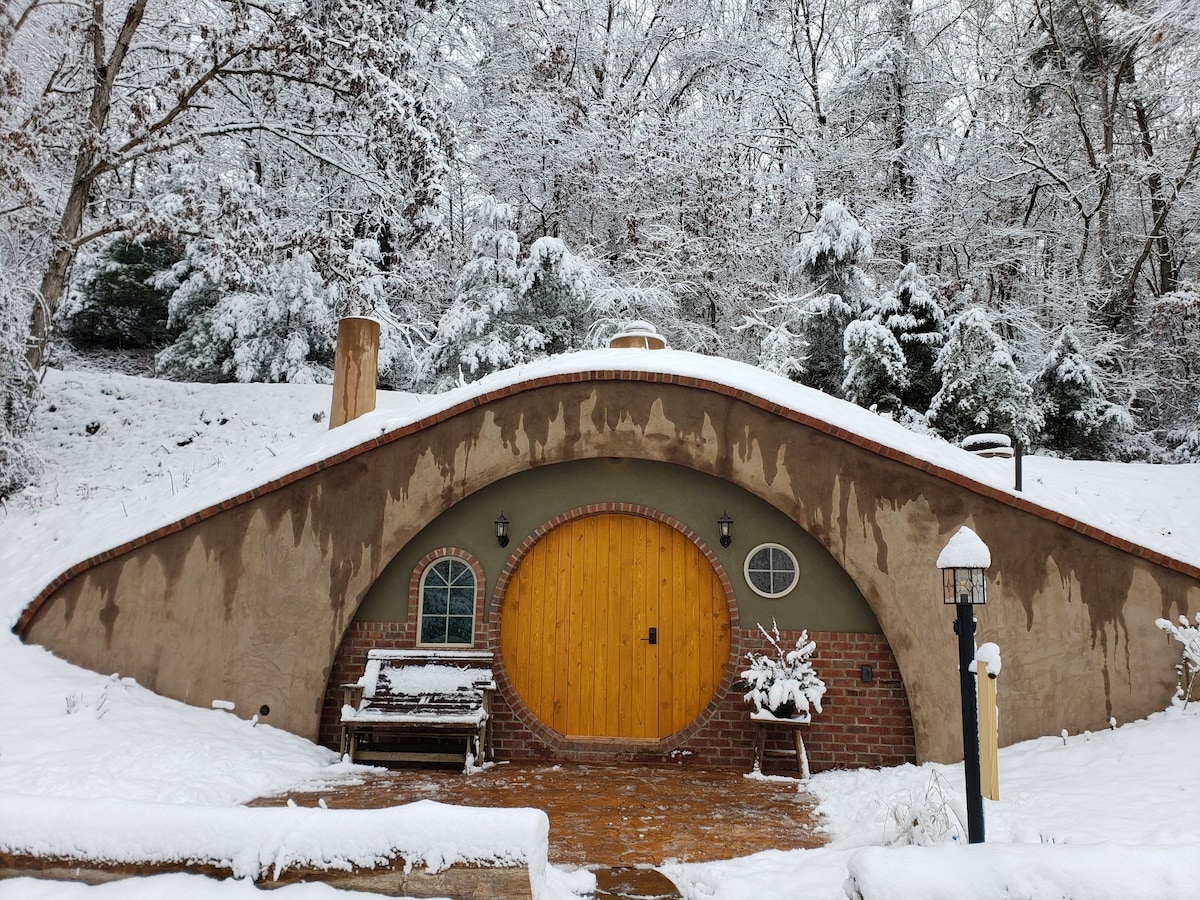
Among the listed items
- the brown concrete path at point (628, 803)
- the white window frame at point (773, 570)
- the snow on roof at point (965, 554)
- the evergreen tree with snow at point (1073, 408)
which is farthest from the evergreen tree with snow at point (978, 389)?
the snow on roof at point (965, 554)

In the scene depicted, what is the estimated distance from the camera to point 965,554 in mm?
3943

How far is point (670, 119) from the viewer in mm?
16625

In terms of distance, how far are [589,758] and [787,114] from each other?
1478cm

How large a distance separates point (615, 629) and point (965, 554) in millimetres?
3793

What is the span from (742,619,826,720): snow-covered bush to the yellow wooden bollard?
4.89 feet

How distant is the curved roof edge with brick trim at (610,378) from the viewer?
642 cm

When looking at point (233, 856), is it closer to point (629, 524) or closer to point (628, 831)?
point (628, 831)

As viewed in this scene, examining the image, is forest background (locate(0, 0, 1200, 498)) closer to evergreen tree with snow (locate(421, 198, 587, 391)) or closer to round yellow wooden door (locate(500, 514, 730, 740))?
evergreen tree with snow (locate(421, 198, 587, 391))

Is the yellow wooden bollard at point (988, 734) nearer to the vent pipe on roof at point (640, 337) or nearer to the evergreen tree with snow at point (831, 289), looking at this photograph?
the vent pipe on roof at point (640, 337)

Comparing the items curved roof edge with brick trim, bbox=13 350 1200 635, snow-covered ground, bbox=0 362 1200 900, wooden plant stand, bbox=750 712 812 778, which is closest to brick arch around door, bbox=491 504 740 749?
wooden plant stand, bbox=750 712 812 778

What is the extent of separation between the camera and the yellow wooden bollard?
4.91 metres

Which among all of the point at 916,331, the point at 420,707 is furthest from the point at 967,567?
the point at 916,331

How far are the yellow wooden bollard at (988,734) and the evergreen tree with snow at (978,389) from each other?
311 inches

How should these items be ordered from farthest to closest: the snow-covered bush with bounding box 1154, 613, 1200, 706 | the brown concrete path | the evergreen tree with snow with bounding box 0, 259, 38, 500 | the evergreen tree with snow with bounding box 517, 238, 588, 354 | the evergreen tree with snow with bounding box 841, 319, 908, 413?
the evergreen tree with snow with bounding box 517, 238, 588, 354, the evergreen tree with snow with bounding box 841, 319, 908, 413, the evergreen tree with snow with bounding box 0, 259, 38, 500, the snow-covered bush with bounding box 1154, 613, 1200, 706, the brown concrete path
